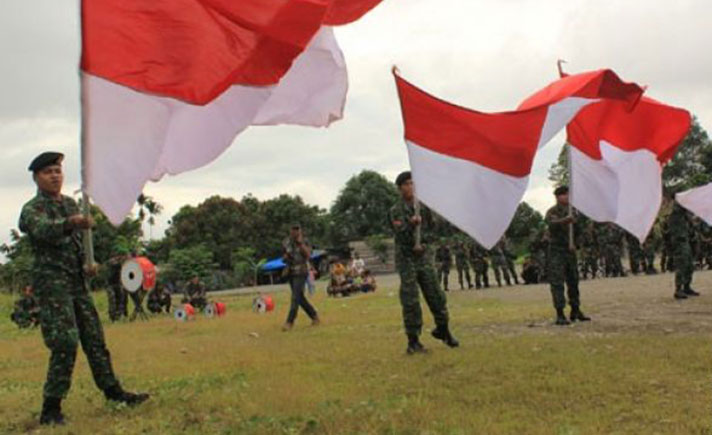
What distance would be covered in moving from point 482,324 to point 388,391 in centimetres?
491

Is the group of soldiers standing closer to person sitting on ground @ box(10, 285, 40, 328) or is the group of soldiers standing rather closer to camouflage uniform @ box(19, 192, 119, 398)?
person sitting on ground @ box(10, 285, 40, 328)

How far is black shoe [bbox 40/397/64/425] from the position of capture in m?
5.89

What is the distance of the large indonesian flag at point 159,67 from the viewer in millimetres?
5156

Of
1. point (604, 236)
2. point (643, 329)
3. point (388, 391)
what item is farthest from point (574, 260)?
point (604, 236)

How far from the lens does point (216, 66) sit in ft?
17.9

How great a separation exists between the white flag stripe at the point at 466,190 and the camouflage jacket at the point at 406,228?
91 centimetres

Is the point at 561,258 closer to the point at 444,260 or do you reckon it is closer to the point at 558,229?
the point at 558,229

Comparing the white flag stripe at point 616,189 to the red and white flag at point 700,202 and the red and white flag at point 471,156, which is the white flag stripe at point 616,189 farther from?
the red and white flag at point 700,202

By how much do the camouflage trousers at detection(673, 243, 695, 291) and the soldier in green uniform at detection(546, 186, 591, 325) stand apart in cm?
348

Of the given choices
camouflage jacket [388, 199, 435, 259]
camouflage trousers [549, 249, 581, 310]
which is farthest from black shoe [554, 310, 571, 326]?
camouflage jacket [388, 199, 435, 259]

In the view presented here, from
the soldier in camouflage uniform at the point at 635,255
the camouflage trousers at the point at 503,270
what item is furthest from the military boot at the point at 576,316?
the soldier in camouflage uniform at the point at 635,255

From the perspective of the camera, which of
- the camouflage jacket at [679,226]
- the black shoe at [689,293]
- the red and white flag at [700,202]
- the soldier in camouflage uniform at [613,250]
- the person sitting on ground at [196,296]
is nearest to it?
the red and white flag at [700,202]

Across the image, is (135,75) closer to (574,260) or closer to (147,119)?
(147,119)

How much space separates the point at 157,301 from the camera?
67.9 ft
